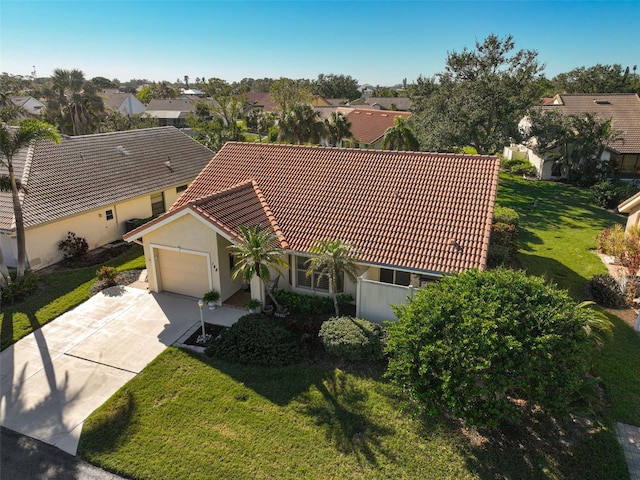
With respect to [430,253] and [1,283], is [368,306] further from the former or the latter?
[1,283]

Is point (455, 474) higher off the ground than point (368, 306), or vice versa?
point (368, 306)

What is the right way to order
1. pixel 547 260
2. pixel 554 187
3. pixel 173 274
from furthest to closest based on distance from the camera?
pixel 554 187 → pixel 547 260 → pixel 173 274

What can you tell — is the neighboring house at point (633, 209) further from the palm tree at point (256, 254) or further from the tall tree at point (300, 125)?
the tall tree at point (300, 125)

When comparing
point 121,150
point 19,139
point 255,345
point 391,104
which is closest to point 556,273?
point 255,345

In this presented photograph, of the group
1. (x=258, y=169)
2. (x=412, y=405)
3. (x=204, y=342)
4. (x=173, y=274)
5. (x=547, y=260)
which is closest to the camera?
(x=412, y=405)

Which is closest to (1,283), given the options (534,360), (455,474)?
(455,474)

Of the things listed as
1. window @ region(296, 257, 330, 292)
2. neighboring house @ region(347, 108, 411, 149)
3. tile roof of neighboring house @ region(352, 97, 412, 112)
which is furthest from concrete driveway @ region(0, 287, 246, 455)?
tile roof of neighboring house @ region(352, 97, 412, 112)

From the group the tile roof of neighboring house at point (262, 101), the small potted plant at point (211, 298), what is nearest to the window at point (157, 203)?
the small potted plant at point (211, 298)
